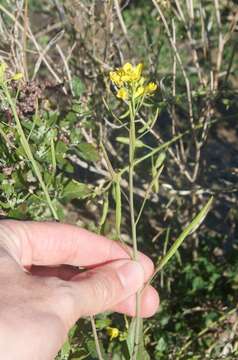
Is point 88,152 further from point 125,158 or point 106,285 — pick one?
point 125,158

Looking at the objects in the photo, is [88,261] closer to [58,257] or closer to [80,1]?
[58,257]

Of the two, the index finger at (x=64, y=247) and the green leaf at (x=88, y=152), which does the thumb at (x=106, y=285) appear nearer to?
the index finger at (x=64, y=247)

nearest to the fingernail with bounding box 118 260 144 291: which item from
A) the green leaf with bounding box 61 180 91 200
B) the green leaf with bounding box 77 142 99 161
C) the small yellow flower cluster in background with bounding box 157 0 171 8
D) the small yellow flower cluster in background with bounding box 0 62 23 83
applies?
the green leaf with bounding box 61 180 91 200

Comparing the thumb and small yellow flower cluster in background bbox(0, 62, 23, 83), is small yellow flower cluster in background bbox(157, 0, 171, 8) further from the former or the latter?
the thumb

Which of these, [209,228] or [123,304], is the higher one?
[123,304]

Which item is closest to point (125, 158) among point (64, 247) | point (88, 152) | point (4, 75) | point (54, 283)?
point (88, 152)

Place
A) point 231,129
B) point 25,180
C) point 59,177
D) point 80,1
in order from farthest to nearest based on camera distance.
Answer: point 231,129, point 80,1, point 59,177, point 25,180

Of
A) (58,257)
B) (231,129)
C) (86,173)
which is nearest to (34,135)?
(58,257)

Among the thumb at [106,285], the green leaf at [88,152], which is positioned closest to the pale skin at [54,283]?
the thumb at [106,285]
